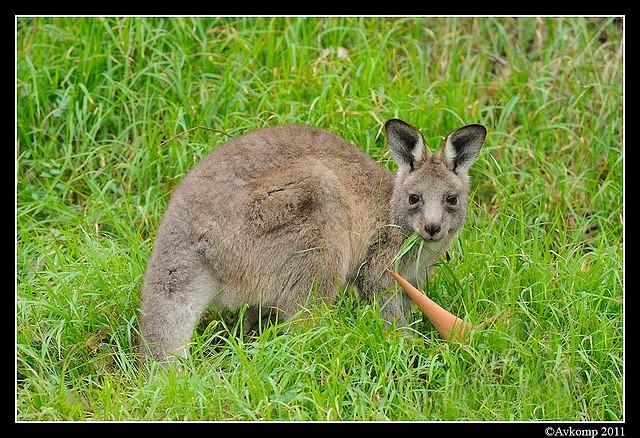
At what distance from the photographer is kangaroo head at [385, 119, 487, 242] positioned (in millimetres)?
5840

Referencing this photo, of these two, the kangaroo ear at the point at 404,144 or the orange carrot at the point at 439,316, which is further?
the kangaroo ear at the point at 404,144

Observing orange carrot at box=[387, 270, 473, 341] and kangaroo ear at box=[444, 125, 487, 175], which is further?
kangaroo ear at box=[444, 125, 487, 175]

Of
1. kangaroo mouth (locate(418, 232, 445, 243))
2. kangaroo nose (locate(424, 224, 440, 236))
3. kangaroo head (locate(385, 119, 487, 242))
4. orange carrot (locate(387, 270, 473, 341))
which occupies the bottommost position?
orange carrot (locate(387, 270, 473, 341))

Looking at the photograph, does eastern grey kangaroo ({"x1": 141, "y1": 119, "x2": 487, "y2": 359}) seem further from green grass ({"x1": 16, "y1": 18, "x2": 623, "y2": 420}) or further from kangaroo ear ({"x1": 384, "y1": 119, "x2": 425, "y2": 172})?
green grass ({"x1": 16, "y1": 18, "x2": 623, "y2": 420})

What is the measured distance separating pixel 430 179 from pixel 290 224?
866mm

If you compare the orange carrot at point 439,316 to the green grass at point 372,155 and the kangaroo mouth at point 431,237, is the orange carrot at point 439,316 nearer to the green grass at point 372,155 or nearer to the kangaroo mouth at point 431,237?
the green grass at point 372,155

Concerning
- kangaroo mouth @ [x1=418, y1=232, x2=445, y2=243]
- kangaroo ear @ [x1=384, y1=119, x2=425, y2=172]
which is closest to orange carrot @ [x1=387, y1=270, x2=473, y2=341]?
kangaroo mouth @ [x1=418, y1=232, x2=445, y2=243]

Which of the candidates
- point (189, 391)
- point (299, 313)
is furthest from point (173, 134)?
point (189, 391)

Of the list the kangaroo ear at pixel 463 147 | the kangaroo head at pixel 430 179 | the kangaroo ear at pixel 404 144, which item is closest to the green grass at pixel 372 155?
the kangaroo head at pixel 430 179

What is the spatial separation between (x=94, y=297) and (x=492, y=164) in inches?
113

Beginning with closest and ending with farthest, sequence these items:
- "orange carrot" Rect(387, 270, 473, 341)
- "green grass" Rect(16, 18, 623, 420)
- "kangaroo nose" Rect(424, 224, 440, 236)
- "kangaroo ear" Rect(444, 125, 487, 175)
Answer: "green grass" Rect(16, 18, 623, 420)
"orange carrot" Rect(387, 270, 473, 341)
"kangaroo nose" Rect(424, 224, 440, 236)
"kangaroo ear" Rect(444, 125, 487, 175)

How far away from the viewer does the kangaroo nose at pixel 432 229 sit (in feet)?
18.9

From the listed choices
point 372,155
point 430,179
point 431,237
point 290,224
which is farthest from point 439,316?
point 372,155

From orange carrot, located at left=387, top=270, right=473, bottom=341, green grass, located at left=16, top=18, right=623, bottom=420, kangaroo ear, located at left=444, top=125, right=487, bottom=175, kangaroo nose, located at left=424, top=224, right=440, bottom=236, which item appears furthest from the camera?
kangaroo ear, located at left=444, top=125, right=487, bottom=175
